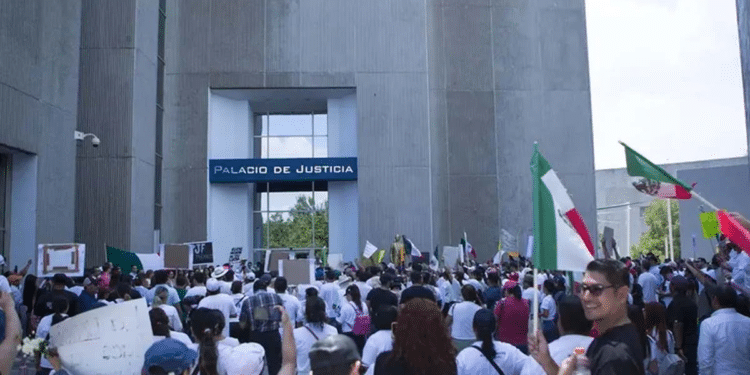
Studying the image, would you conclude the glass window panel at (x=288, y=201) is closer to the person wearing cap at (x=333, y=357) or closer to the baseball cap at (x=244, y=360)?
the baseball cap at (x=244, y=360)

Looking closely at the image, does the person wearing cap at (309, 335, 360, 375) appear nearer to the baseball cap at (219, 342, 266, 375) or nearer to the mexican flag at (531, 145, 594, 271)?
the mexican flag at (531, 145, 594, 271)

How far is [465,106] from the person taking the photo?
38562 millimetres

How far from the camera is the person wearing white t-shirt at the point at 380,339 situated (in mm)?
6832

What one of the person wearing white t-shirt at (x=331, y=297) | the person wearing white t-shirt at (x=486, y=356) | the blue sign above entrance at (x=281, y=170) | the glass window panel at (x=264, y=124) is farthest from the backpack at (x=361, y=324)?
the glass window panel at (x=264, y=124)

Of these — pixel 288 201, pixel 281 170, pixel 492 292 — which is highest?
pixel 281 170

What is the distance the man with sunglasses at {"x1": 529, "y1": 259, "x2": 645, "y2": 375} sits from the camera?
3.96 metres

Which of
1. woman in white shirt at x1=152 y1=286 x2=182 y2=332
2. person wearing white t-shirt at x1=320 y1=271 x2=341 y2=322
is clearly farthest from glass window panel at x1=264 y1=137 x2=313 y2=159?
woman in white shirt at x1=152 y1=286 x2=182 y2=332

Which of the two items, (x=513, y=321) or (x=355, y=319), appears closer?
(x=513, y=321)

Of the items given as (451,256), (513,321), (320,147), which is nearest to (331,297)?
(513,321)

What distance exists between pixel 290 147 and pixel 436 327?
117 feet

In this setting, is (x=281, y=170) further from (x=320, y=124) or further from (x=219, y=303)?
(x=219, y=303)

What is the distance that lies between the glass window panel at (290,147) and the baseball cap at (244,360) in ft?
108

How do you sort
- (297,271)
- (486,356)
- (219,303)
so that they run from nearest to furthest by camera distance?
1. (486,356)
2. (219,303)
3. (297,271)

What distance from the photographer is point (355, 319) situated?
11633 mm
